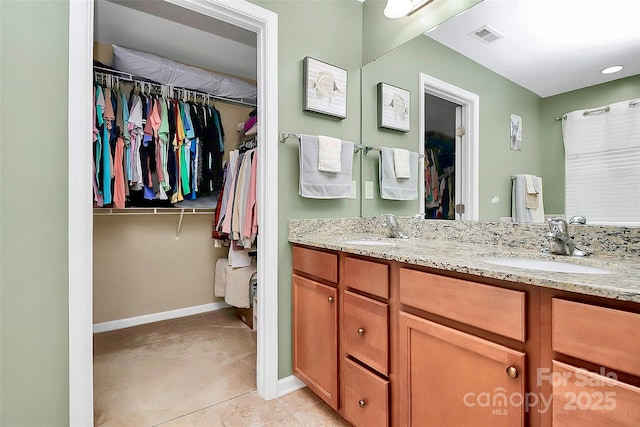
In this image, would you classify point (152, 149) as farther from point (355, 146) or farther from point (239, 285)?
point (355, 146)

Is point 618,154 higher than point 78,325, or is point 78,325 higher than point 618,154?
point 618,154

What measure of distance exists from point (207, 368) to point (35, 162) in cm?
150

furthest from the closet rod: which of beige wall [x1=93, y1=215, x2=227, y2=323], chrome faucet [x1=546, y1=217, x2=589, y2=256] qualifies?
chrome faucet [x1=546, y1=217, x2=589, y2=256]

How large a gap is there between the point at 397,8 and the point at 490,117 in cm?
86

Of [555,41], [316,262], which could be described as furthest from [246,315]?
[555,41]

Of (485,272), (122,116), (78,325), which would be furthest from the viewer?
(122,116)

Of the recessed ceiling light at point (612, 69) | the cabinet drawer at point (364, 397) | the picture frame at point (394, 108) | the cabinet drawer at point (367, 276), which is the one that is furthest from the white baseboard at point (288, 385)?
the recessed ceiling light at point (612, 69)

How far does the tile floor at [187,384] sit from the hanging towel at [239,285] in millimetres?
239

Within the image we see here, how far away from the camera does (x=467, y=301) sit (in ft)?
2.95

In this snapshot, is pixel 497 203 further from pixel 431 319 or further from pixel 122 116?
pixel 122 116

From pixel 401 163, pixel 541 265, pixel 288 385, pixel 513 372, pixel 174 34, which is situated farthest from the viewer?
pixel 174 34

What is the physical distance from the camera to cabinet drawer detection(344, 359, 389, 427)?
46.6 inches

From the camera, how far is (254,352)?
2230 mm

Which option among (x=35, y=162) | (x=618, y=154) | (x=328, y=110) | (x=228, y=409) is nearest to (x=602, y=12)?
(x=618, y=154)
